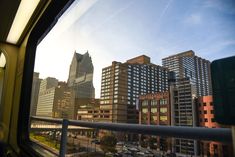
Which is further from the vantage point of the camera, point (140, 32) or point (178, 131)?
point (140, 32)


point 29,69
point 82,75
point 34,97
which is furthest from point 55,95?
point 82,75

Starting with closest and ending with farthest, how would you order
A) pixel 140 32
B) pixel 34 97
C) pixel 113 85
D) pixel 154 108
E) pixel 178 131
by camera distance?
pixel 178 131, pixel 34 97, pixel 154 108, pixel 113 85, pixel 140 32

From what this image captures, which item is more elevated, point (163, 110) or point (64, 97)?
point (64, 97)

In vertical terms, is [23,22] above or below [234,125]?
above

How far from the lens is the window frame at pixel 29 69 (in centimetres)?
252

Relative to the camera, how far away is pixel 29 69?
10.3 feet

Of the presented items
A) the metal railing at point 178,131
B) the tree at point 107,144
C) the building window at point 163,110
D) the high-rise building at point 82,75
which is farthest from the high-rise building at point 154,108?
the metal railing at point 178,131

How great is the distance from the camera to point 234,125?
34 cm

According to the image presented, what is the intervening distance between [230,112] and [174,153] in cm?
52

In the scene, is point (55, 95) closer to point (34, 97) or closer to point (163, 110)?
point (34, 97)

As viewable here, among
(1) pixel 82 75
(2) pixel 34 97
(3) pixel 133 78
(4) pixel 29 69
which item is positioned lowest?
(2) pixel 34 97

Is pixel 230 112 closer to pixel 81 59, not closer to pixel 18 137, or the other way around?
pixel 18 137

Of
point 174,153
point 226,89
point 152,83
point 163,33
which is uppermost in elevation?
point 163,33

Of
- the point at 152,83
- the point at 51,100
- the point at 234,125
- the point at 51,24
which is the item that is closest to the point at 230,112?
the point at 234,125
